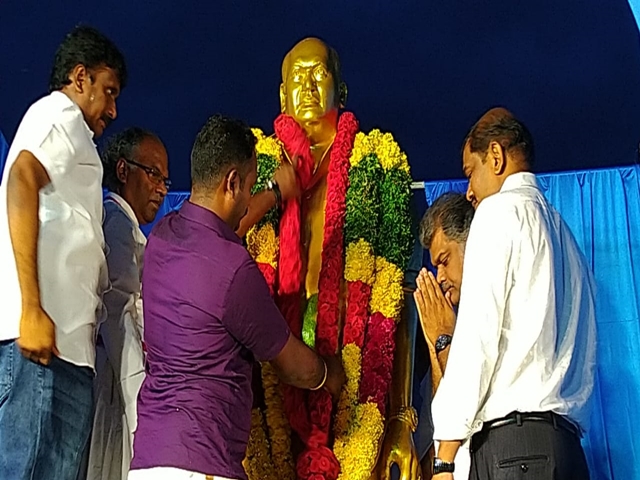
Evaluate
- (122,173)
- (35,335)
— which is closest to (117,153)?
(122,173)

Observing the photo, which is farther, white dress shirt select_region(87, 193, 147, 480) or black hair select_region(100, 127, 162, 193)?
black hair select_region(100, 127, 162, 193)

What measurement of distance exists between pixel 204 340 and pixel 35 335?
0.30 metres

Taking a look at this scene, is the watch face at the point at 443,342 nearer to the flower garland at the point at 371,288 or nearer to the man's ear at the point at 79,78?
the flower garland at the point at 371,288

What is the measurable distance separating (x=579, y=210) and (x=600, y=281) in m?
0.26

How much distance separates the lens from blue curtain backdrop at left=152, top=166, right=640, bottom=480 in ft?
10.5

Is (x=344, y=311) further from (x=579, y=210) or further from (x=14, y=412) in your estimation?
(x=579, y=210)

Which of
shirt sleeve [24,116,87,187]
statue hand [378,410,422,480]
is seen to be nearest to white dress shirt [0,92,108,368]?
shirt sleeve [24,116,87,187]

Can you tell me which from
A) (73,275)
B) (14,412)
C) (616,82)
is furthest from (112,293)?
(616,82)

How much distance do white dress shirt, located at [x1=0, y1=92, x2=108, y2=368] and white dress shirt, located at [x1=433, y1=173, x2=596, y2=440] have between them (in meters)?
0.71

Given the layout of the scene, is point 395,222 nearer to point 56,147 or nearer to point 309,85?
point 309,85

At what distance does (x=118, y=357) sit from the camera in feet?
7.56

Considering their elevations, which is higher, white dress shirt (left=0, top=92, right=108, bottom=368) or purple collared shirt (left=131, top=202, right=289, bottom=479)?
white dress shirt (left=0, top=92, right=108, bottom=368)

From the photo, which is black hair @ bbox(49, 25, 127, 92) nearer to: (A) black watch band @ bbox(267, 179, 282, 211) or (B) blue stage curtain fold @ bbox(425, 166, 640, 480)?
(A) black watch band @ bbox(267, 179, 282, 211)

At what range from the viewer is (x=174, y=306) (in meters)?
1.92
